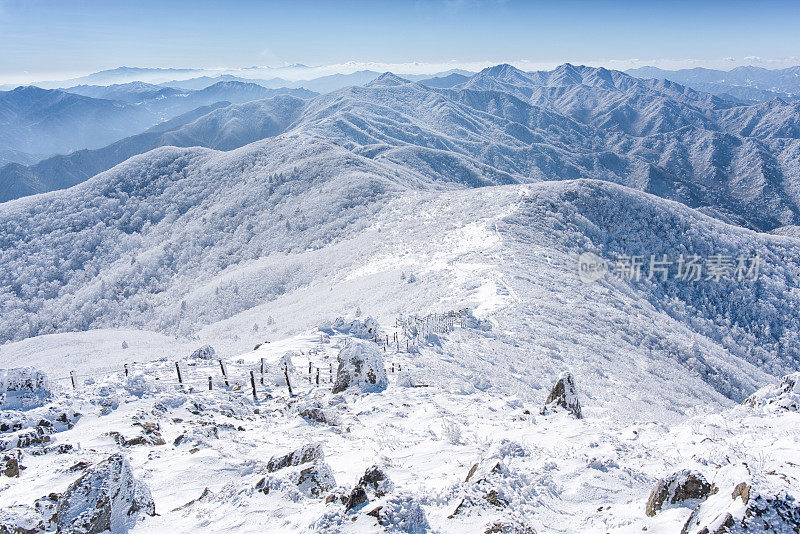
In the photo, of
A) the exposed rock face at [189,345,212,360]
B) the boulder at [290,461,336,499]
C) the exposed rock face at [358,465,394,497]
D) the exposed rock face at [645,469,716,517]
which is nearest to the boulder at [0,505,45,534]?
the boulder at [290,461,336,499]

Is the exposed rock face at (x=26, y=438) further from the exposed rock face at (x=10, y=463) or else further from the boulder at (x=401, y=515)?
the boulder at (x=401, y=515)

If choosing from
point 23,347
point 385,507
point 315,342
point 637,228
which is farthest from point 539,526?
point 637,228

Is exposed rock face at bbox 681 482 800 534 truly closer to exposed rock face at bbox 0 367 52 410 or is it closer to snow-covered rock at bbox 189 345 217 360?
exposed rock face at bbox 0 367 52 410

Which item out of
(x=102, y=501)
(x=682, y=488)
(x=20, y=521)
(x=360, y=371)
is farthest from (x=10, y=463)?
(x=682, y=488)

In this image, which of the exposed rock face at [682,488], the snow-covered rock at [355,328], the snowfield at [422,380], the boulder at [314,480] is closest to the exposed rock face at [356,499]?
the snowfield at [422,380]

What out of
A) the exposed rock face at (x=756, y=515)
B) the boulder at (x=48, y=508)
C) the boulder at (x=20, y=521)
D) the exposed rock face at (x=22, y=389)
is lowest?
the exposed rock face at (x=22, y=389)

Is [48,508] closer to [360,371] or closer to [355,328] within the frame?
[360,371]

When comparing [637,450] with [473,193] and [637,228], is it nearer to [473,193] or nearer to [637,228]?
[637,228]
